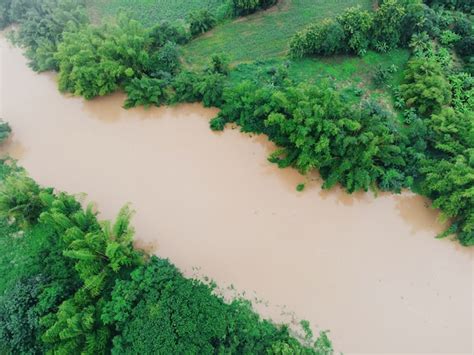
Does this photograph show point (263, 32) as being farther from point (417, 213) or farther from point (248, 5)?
point (417, 213)

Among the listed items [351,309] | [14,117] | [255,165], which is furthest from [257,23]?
[351,309]

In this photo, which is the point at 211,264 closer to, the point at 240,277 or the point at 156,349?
the point at 240,277

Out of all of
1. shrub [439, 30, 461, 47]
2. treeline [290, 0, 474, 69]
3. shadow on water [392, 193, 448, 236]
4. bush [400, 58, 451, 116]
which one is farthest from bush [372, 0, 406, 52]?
shadow on water [392, 193, 448, 236]

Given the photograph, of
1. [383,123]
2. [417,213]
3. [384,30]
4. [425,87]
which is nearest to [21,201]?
[383,123]

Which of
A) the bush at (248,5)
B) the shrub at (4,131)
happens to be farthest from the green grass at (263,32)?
the shrub at (4,131)

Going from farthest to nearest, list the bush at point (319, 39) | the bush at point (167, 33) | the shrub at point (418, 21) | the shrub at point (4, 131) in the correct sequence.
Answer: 1. the bush at point (167, 33)
2. the shrub at point (418, 21)
3. the bush at point (319, 39)
4. the shrub at point (4, 131)

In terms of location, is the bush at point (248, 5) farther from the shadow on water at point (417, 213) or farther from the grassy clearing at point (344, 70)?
the shadow on water at point (417, 213)
